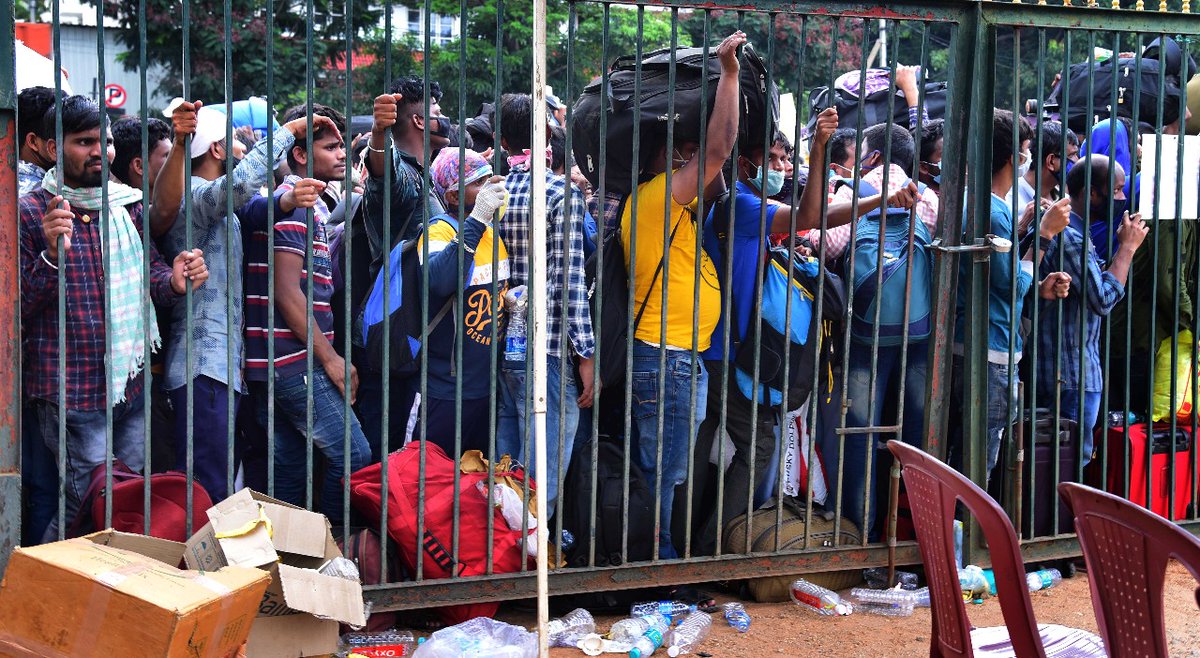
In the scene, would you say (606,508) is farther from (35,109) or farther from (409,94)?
(35,109)

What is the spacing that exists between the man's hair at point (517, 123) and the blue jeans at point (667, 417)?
3.40 feet

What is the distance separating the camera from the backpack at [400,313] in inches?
176

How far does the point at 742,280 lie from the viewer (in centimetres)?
475

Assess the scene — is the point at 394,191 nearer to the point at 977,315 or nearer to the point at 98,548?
the point at 98,548

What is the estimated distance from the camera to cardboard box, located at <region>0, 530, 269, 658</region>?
3.06 meters

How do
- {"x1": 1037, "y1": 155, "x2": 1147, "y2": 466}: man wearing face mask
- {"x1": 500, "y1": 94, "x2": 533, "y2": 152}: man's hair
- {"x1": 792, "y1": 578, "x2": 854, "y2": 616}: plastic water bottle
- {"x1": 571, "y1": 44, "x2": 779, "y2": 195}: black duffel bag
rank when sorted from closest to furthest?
1. {"x1": 571, "y1": 44, "x2": 779, "y2": 195}: black duffel bag
2. {"x1": 792, "y1": 578, "x2": 854, "y2": 616}: plastic water bottle
3. {"x1": 500, "y1": 94, "x2": 533, "y2": 152}: man's hair
4. {"x1": 1037, "y1": 155, "x2": 1147, "y2": 466}: man wearing face mask

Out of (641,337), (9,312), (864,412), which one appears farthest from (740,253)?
(9,312)

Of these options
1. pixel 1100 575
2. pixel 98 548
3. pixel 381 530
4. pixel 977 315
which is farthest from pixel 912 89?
pixel 98 548

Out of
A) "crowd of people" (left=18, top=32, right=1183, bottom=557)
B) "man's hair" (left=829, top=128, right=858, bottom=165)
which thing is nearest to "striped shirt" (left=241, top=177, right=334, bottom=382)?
"crowd of people" (left=18, top=32, right=1183, bottom=557)

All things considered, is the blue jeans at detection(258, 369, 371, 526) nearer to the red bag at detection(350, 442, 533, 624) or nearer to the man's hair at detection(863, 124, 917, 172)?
the red bag at detection(350, 442, 533, 624)

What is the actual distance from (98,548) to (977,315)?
11.2 feet

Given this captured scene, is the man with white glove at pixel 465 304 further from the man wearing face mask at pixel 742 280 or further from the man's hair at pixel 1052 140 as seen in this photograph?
the man's hair at pixel 1052 140

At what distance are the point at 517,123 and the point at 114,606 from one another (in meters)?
2.61

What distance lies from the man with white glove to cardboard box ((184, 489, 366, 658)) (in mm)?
666
